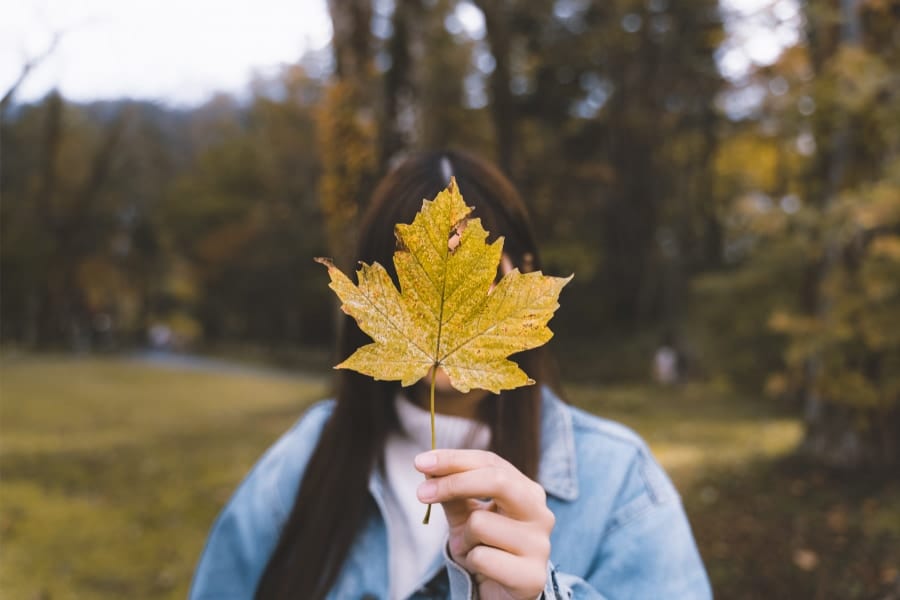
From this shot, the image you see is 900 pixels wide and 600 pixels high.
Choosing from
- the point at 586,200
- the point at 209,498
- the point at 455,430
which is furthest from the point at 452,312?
the point at 586,200

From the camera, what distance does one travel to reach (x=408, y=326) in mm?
884

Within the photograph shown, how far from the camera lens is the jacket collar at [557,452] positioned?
145cm

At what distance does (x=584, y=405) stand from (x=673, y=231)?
9960 mm

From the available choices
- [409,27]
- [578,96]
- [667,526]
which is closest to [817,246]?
[667,526]

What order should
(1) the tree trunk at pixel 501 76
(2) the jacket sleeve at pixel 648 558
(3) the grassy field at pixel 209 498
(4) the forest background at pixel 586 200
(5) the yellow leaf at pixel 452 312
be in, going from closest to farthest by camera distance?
(5) the yellow leaf at pixel 452 312
(2) the jacket sleeve at pixel 648 558
(3) the grassy field at pixel 209 498
(4) the forest background at pixel 586 200
(1) the tree trunk at pixel 501 76

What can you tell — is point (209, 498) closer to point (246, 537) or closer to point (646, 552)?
point (246, 537)

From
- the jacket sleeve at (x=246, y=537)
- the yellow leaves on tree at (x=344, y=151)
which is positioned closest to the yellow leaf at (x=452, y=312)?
the jacket sleeve at (x=246, y=537)

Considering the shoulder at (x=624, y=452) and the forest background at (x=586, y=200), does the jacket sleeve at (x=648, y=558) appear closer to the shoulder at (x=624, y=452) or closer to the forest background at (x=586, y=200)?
the shoulder at (x=624, y=452)

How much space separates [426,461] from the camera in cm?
88

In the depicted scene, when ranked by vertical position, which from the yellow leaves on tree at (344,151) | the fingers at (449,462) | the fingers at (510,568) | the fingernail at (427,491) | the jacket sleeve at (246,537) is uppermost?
the yellow leaves on tree at (344,151)

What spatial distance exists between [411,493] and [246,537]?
411 mm

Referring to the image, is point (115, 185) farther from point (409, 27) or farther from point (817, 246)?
point (817, 246)

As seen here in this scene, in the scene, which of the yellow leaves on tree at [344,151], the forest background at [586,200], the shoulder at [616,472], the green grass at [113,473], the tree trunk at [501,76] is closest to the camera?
the shoulder at [616,472]

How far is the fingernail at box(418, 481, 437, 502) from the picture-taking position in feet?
2.90
